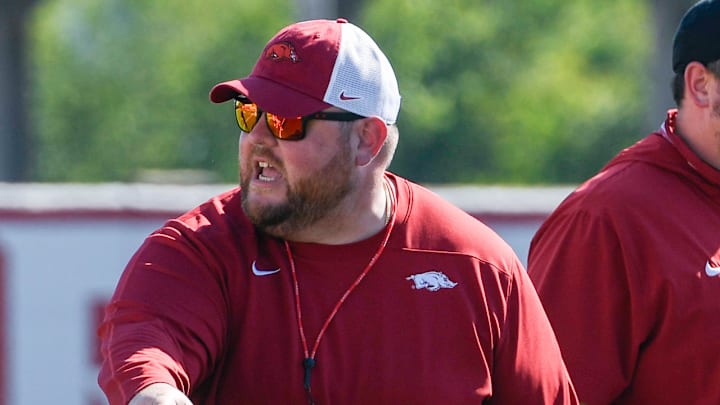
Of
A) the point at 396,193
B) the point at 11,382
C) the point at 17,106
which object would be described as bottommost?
the point at 11,382

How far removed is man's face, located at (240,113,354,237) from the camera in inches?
121

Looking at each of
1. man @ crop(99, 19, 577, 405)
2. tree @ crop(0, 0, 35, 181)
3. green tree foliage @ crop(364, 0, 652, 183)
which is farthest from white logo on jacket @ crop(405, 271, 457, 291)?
green tree foliage @ crop(364, 0, 652, 183)

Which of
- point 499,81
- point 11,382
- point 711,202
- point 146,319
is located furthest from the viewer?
point 499,81

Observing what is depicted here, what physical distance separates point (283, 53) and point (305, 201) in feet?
1.07

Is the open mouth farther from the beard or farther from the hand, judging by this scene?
the hand

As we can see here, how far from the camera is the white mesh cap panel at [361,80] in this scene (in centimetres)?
312

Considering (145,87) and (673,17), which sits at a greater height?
(673,17)

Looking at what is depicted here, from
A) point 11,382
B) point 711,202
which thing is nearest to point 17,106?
point 11,382

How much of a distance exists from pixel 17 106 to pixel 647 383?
821 centimetres

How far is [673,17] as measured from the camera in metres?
10.0

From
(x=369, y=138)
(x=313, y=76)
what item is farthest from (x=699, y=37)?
(x=313, y=76)

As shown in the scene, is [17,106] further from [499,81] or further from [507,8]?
[507,8]

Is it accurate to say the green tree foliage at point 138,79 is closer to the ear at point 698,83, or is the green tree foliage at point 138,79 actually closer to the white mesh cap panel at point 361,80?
the ear at point 698,83

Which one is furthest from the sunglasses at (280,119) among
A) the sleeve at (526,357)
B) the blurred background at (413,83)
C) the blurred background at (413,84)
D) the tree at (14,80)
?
the blurred background at (413,83)
